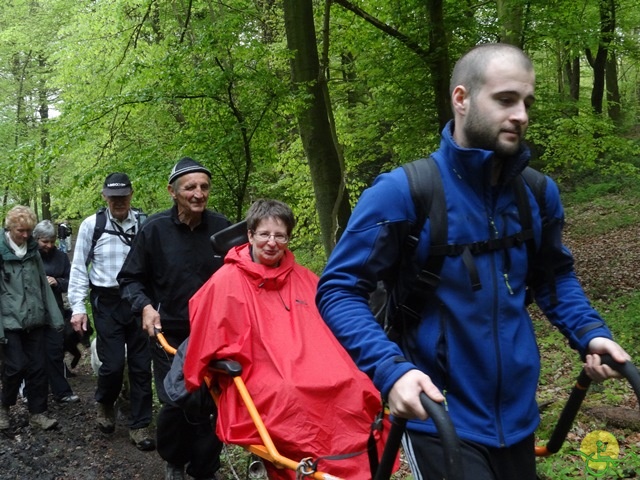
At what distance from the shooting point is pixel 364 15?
985cm

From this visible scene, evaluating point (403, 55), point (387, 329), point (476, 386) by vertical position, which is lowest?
point (476, 386)

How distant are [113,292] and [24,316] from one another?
52.9 inches

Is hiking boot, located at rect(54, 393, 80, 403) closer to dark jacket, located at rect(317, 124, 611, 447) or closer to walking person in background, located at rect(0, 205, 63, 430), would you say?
walking person in background, located at rect(0, 205, 63, 430)

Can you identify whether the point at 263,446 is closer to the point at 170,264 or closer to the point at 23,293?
the point at 170,264

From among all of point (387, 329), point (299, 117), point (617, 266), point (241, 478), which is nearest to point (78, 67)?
point (299, 117)

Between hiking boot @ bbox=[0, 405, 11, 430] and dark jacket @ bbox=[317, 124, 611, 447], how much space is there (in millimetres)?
6418

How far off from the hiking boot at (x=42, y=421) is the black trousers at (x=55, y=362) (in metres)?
0.69

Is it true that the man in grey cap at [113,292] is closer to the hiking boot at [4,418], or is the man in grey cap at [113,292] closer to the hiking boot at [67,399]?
the hiking boot at [4,418]

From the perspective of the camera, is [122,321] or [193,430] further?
[122,321]

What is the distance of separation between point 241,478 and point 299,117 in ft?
16.8

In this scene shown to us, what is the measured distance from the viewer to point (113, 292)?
22.0 feet

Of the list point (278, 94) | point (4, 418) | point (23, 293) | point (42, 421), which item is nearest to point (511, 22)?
point (278, 94)

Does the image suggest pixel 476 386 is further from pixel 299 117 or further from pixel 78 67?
pixel 78 67

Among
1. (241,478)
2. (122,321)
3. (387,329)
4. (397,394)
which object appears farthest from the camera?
(122,321)
